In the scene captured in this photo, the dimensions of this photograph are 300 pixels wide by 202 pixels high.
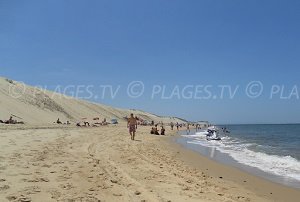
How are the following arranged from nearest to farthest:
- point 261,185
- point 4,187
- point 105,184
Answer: point 4,187, point 105,184, point 261,185

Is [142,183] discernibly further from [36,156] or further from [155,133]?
[155,133]

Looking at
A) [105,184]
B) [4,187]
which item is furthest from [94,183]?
[4,187]

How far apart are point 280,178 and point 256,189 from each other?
298cm

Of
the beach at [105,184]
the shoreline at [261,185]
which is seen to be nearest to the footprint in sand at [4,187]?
the beach at [105,184]

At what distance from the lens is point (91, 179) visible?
8383 mm

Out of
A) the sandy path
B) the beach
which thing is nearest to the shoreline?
the beach

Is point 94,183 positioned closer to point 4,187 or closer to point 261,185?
point 4,187

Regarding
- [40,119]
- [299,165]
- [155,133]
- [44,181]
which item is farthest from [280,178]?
[40,119]

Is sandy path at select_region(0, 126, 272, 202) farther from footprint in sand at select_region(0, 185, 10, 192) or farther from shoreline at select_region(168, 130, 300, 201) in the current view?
shoreline at select_region(168, 130, 300, 201)

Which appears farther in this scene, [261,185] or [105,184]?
[261,185]

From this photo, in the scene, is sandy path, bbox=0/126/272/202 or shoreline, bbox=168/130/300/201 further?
shoreline, bbox=168/130/300/201

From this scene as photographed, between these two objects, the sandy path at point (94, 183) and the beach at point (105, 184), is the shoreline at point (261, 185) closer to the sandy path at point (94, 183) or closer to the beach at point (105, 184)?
the beach at point (105, 184)

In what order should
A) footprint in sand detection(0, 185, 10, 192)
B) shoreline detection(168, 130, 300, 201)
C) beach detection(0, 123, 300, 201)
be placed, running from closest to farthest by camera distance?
1. footprint in sand detection(0, 185, 10, 192)
2. beach detection(0, 123, 300, 201)
3. shoreline detection(168, 130, 300, 201)

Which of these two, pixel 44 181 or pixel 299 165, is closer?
pixel 44 181
